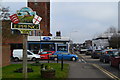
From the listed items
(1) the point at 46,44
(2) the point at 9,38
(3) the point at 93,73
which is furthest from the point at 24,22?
(1) the point at 46,44

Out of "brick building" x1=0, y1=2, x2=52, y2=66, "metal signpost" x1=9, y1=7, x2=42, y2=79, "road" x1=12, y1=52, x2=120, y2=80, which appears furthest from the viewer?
"brick building" x1=0, y1=2, x2=52, y2=66

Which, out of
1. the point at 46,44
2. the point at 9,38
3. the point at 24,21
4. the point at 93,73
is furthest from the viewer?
the point at 46,44

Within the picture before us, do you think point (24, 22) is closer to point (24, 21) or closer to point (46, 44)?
point (24, 21)

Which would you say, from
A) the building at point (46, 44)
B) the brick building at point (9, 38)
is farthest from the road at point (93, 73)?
the building at point (46, 44)

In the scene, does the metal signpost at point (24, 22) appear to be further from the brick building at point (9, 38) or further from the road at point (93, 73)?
the brick building at point (9, 38)

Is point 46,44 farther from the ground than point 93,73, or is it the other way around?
point 46,44

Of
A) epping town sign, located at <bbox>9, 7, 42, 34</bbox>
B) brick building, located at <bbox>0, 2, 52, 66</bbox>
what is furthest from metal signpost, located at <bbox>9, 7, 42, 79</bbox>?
brick building, located at <bbox>0, 2, 52, 66</bbox>

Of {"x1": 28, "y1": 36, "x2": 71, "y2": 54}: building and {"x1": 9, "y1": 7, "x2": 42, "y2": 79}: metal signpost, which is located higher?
{"x1": 9, "y1": 7, "x2": 42, "y2": 79}: metal signpost

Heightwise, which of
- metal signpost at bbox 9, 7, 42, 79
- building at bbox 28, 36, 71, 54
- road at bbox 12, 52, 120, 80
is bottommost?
road at bbox 12, 52, 120, 80

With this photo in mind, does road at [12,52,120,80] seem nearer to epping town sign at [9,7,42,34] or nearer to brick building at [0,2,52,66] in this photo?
epping town sign at [9,7,42,34]

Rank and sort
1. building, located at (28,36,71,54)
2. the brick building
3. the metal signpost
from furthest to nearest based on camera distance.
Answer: building, located at (28,36,71,54) → the brick building → the metal signpost

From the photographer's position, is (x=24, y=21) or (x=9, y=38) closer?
(x=24, y=21)

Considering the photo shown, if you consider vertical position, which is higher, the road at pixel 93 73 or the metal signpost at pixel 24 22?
the metal signpost at pixel 24 22

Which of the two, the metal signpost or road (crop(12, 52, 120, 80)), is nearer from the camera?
the metal signpost
